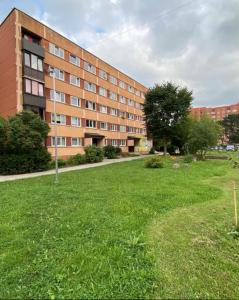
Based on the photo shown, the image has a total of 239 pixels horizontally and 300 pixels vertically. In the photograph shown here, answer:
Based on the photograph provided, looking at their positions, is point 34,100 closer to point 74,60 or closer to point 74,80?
point 74,80

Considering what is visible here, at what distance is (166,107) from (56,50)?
55.1 ft

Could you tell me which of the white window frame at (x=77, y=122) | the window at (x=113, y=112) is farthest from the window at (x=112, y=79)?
the white window frame at (x=77, y=122)

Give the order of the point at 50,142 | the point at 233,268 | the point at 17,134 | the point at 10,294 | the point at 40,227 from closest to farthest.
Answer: the point at 10,294
the point at 233,268
the point at 40,227
the point at 17,134
the point at 50,142

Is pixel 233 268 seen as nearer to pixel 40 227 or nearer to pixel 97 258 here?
pixel 97 258

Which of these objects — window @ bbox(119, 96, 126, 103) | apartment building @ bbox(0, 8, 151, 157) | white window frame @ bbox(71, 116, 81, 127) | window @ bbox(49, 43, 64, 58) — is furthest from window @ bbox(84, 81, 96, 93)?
window @ bbox(119, 96, 126, 103)

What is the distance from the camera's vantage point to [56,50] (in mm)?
29688

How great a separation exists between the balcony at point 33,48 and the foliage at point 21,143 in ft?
29.5

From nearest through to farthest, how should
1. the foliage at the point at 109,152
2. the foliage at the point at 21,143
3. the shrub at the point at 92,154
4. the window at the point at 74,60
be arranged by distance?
the foliage at the point at 21,143, the shrub at the point at 92,154, the window at the point at 74,60, the foliage at the point at 109,152

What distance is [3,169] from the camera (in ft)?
60.9

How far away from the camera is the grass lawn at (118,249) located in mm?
3576

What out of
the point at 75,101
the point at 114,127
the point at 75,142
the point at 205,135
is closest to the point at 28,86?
the point at 75,101

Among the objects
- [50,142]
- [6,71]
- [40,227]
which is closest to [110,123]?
[50,142]

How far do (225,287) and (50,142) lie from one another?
86.2 ft

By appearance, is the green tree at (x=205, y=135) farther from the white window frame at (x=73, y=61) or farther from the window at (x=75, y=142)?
the white window frame at (x=73, y=61)
